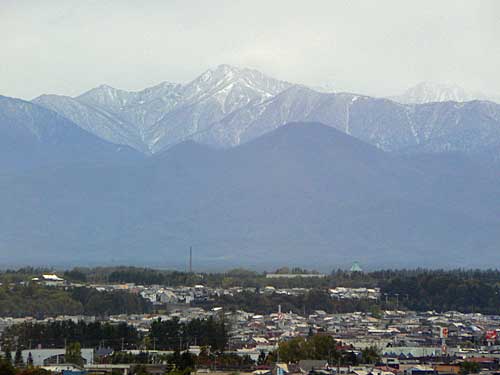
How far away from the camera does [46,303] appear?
10294cm

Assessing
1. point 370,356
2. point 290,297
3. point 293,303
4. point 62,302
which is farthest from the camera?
point 290,297

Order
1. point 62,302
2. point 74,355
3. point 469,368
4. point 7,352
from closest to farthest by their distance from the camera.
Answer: point 469,368
point 7,352
point 74,355
point 62,302

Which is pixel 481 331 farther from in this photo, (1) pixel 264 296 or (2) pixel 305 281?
(2) pixel 305 281

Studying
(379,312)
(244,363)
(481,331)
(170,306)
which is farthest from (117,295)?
(244,363)

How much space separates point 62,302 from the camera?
10356cm

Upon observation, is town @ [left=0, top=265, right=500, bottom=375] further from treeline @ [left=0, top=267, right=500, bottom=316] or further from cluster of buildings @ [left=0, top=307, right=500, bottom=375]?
treeline @ [left=0, top=267, right=500, bottom=316]

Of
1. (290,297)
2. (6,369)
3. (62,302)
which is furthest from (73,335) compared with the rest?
(290,297)

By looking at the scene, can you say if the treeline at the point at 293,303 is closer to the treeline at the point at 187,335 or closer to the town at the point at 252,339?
the town at the point at 252,339

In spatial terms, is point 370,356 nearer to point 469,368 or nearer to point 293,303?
point 469,368

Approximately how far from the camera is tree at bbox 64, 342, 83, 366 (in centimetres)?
7025

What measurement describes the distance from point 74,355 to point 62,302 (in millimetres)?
32530

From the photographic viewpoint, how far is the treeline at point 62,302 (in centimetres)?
10169

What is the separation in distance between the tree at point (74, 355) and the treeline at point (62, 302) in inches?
1028

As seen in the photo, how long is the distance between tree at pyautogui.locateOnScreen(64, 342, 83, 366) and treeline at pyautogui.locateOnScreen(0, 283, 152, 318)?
26102 mm
